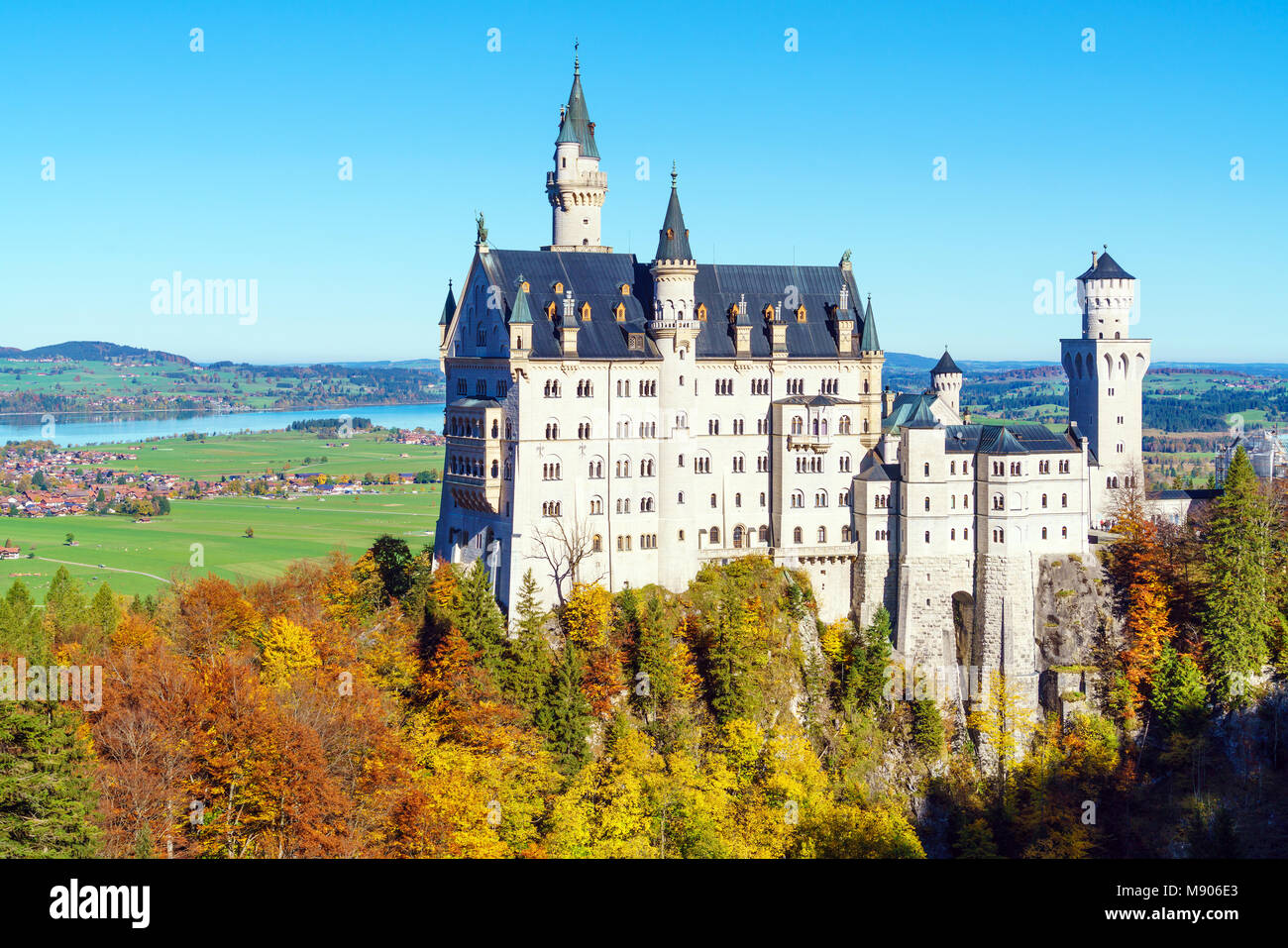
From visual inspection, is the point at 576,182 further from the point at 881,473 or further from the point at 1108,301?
the point at 1108,301

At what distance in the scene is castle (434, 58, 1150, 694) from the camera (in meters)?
79.6

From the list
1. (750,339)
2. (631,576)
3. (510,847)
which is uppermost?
(750,339)

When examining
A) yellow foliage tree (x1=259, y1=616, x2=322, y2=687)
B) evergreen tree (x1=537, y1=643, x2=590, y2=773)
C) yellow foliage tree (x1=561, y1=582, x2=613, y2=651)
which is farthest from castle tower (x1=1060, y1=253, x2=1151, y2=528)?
yellow foliage tree (x1=259, y1=616, x2=322, y2=687)

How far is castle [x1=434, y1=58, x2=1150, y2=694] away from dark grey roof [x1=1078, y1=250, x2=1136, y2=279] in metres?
4.52

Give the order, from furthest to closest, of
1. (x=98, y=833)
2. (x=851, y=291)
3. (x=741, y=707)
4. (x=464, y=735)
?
1. (x=851, y=291)
2. (x=741, y=707)
3. (x=464, y=735)
4. (x=98, y=833)

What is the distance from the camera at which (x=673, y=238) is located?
8181 cm

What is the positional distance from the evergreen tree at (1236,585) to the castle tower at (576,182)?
4277 centimetres

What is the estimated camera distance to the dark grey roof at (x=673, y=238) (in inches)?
3221

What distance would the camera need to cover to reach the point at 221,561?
159375 mm

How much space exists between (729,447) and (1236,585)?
3265 cm

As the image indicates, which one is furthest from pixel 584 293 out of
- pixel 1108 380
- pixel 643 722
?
pixel 1108 380
